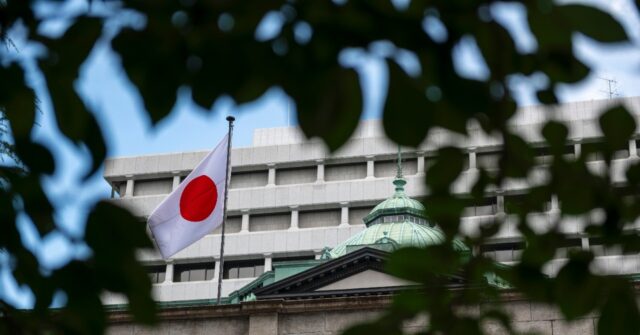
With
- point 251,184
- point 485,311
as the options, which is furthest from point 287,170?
point 485,311

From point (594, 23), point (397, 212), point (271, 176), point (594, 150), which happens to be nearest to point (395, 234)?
point (397, 212)

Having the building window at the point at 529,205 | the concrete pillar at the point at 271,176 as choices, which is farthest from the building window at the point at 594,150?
the concrete pillar at the point at 271,176

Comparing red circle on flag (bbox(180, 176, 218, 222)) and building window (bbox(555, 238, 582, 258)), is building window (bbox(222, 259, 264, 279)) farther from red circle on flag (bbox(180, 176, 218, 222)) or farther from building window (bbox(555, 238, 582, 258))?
building window (bbox(555, 238, 582, 258))

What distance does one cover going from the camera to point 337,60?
4793mm

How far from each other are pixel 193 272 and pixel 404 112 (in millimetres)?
97618

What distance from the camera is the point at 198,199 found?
38094 millimetres

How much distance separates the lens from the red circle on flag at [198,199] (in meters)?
37.7

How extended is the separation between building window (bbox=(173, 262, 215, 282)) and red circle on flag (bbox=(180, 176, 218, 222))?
62580 millimetres

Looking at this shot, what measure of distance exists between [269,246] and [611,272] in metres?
93.1

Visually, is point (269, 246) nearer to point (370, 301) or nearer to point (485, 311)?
point (370, 301)

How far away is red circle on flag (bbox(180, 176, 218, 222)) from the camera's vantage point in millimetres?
37688

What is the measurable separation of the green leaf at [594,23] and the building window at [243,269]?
95.3 meters

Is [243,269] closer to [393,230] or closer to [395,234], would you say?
[393,230]

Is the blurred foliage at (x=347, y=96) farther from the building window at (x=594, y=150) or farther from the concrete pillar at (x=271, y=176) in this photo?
the concrete pillar at (x=271, y=176)
